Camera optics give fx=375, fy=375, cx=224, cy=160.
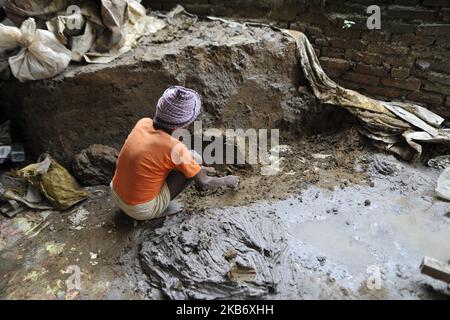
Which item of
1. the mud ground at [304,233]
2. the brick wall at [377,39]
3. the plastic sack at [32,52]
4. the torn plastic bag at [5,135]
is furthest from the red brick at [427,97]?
the torn plastic bag at [5,135]

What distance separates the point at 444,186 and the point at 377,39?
1.63m

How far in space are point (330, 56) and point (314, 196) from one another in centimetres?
184

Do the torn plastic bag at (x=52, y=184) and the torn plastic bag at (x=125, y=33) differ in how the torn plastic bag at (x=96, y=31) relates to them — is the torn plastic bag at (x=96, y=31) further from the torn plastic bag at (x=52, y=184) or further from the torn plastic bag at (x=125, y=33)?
the torn plastic bag at (x=52, y=184)

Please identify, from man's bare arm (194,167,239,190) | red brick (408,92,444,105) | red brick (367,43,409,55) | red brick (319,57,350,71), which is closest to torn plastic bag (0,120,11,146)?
man's bare arm (194,167,239,190)

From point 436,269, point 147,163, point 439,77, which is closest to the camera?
point 436,269

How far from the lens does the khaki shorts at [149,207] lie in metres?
2.62

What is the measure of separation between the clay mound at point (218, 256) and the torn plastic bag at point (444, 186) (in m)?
1.33

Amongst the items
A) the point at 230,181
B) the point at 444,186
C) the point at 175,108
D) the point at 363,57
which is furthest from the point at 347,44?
the point at 175,108

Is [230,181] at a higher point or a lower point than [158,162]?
lower

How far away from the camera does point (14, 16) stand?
121 inches

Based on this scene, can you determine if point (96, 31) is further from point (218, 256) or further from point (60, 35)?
point (218, 256)

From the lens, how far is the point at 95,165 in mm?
3238

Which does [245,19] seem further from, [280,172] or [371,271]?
[371,271]
